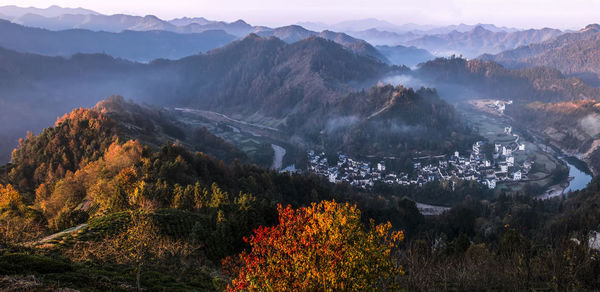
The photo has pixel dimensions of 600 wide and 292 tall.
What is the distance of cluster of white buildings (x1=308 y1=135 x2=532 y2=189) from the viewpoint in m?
155

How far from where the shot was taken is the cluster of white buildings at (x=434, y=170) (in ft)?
507

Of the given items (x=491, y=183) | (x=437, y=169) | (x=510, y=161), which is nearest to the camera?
(x=491, y=183)

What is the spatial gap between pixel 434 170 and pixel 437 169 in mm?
2131

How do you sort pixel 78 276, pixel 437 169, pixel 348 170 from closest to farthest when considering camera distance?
pixel 78 276 < pixel 348 170 < pixel 437 169

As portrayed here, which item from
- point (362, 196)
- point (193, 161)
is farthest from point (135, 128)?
point (362, 196)

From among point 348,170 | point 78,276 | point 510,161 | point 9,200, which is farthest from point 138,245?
point 510,161

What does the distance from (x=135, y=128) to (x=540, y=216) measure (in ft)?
424

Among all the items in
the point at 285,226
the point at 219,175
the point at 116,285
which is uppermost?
the point at 285,226

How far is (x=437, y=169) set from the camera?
16975 centimetres

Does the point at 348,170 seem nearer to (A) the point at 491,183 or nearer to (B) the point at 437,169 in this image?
(B) the point at 437,169

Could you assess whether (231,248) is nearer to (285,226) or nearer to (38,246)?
(38,246)

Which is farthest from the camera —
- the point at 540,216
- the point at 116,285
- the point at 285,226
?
the point at 540,216

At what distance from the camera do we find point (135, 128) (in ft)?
406

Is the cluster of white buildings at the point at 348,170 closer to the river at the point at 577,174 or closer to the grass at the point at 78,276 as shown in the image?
the river at the point at 577,174
